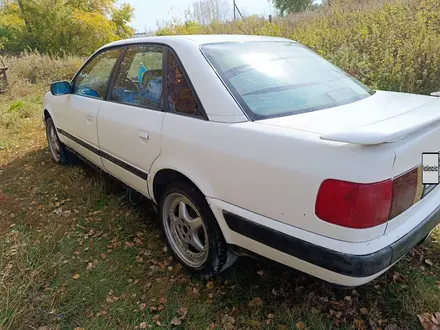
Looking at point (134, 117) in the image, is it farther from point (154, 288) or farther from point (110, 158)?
point (154, 288)

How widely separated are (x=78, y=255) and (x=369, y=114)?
2352mm

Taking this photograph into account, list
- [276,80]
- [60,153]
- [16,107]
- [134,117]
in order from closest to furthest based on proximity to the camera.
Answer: [276,80], [134,117], [60,153], [16,107]

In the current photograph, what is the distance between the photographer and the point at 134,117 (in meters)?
2.53

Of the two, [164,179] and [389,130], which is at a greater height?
[389,130]

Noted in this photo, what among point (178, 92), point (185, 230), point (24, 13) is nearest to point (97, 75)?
point (178, 92)

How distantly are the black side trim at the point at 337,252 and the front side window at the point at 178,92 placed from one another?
0.73 metres

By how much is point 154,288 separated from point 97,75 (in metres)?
2.15

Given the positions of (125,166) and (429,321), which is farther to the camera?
(125,166)

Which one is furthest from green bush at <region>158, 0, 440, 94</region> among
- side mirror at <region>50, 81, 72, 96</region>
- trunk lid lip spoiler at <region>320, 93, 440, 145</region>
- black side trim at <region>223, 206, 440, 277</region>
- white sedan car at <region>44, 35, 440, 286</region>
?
side mirror at <region>50, 81, 72, 96</region>

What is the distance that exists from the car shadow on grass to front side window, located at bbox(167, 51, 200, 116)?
40.7 inches

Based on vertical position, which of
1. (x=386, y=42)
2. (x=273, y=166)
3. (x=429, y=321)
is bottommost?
A: (x=429, y=321)

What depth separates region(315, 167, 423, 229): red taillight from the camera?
1.37m

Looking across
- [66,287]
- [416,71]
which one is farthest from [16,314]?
A: [416,71]

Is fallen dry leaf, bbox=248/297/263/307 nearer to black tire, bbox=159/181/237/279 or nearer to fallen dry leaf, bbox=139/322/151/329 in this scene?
black tire, bbox=159/181/237/279
